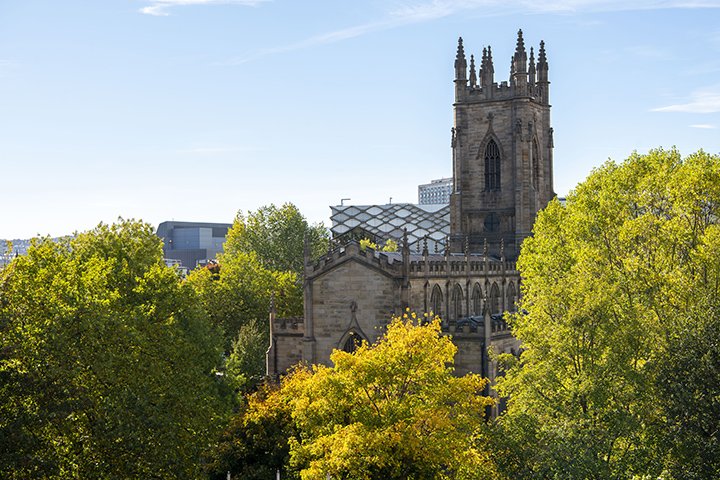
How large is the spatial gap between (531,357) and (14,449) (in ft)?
58.0

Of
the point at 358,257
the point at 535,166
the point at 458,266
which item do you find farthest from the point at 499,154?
the point at 358,257

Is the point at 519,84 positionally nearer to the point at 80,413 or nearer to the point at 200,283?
the point at 200,283

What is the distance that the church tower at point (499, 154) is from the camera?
73.4m

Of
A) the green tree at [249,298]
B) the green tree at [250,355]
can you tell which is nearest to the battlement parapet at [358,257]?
the green tree at [249,298]

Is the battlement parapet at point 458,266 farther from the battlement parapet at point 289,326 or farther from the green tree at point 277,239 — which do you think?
the green tree at point 277,239

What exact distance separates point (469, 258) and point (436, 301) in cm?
735

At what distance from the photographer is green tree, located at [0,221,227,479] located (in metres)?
25.2

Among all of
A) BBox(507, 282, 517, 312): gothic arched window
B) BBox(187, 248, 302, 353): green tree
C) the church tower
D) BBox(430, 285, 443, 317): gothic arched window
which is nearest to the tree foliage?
BBox(430, 285, 443, 317): gothic arched window

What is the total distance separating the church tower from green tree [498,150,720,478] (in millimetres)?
37389

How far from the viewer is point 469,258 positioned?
6141 centimetres

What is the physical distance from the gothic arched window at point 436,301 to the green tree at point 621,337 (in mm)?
19241

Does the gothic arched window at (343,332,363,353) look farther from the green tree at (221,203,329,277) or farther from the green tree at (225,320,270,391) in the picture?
the green tree at (221,203,329,277)

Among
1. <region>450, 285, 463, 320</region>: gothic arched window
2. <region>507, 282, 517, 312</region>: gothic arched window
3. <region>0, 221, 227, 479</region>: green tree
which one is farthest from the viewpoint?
<region>507, 282, 517, 312</region>: gothic arched window

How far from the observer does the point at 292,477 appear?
1446 inches
